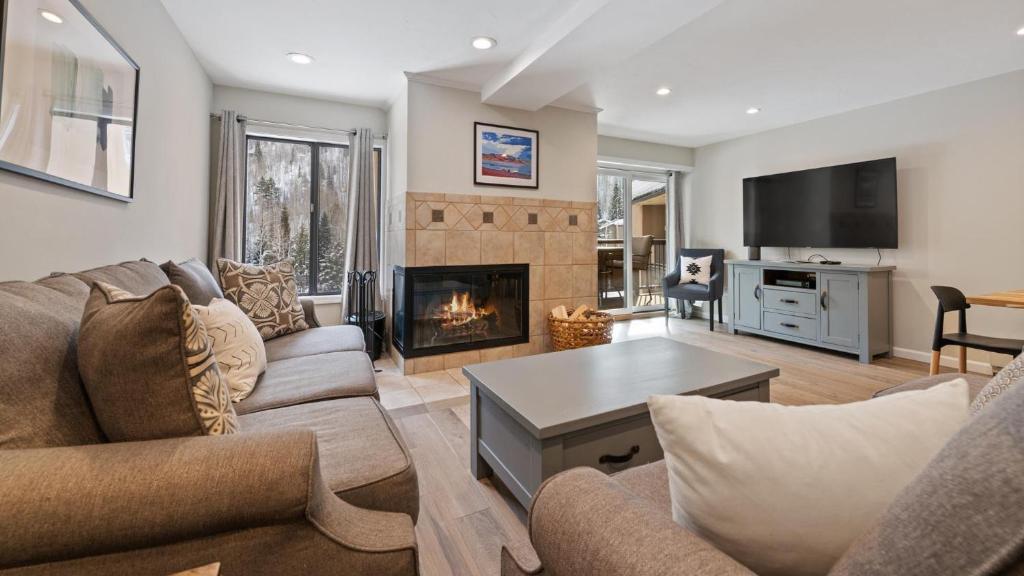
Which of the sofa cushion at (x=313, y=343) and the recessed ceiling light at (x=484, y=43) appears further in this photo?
the recessed ceiling light at (x=484, y=43)

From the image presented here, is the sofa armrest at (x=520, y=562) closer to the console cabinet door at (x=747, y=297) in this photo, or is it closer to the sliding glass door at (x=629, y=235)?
the console cabinet door at (x=747, y=297)

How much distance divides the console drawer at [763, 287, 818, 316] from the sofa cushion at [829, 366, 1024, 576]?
14.4 feet

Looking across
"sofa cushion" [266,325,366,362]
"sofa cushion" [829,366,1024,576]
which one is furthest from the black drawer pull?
"sofa cushion" [266,325,366,362]

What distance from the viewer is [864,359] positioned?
146 inches

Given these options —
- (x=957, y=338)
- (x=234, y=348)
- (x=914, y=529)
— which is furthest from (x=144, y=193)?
(x=957, y=338)

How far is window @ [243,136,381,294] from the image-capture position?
12.4 ft

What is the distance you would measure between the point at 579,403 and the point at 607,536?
93cm

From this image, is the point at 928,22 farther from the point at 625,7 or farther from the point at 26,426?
the point at 26,426

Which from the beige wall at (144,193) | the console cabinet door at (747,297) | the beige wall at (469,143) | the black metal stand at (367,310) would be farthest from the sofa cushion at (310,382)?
the console cabinet door at (747,297)

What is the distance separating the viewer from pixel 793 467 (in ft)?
1.74

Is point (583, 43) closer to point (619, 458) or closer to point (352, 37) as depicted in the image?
point (352, 37)

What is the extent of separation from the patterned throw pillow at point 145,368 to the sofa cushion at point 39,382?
0.05 metres

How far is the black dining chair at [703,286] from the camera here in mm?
5062

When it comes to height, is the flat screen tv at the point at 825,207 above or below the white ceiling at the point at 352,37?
below
